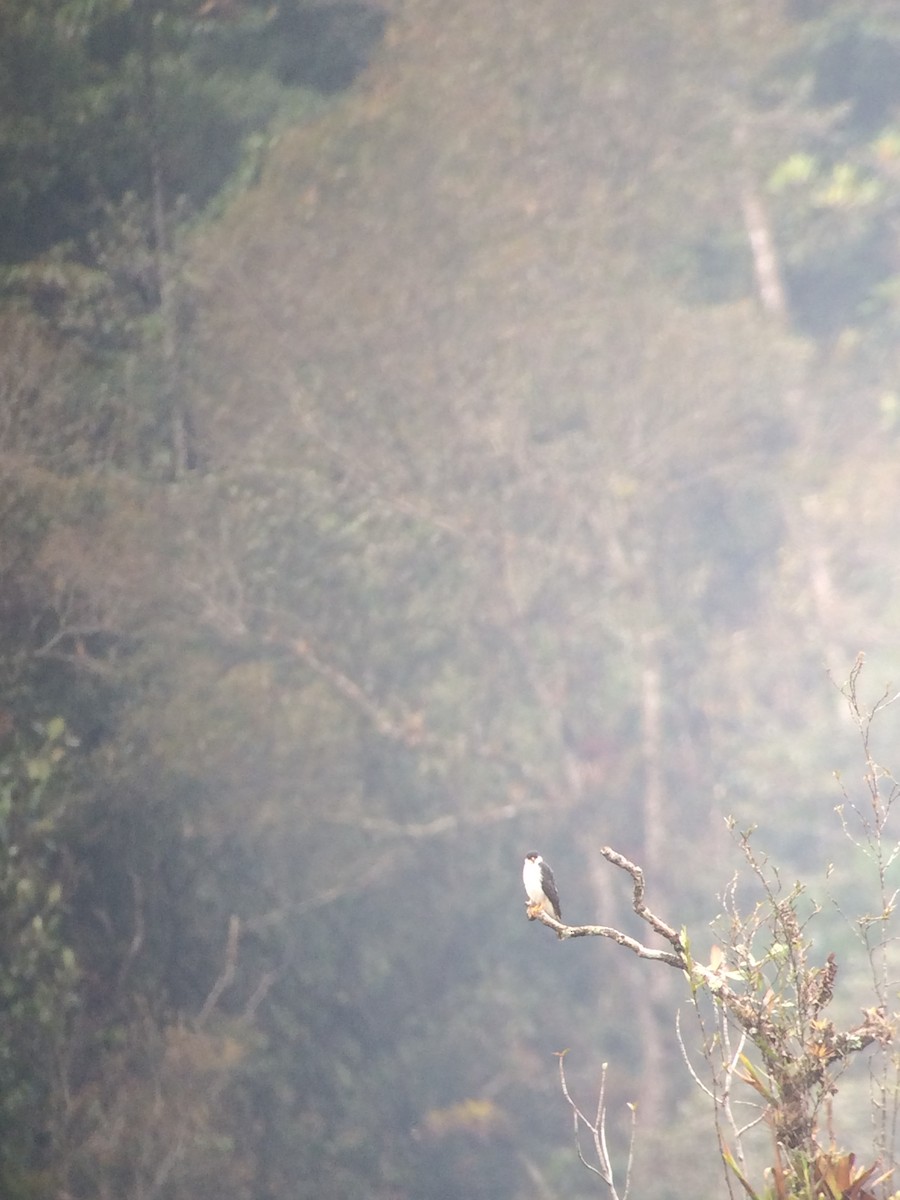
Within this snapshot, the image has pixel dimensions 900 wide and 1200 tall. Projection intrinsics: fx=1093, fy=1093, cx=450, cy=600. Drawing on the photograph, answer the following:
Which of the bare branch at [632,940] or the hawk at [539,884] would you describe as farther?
the hawk at [539,884]

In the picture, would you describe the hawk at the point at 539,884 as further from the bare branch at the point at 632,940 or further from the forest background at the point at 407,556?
the forest background at the point at 407,556

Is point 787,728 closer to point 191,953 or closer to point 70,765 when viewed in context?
point 191,953

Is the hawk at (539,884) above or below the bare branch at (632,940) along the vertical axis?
below

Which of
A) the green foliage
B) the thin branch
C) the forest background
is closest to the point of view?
the green foliage

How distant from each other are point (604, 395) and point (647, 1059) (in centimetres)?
585

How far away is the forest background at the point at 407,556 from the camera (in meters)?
7.07

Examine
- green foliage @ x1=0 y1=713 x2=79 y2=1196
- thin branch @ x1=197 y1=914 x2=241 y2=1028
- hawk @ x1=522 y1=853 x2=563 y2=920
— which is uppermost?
hawk @ x1=522 y1=853 x2=563 y2=920

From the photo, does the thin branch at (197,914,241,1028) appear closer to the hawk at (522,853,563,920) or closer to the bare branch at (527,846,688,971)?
the hawk at (522,853,563,920)

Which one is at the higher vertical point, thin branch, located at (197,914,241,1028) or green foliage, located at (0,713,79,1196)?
green foliage, located at (0,713,79,1196)

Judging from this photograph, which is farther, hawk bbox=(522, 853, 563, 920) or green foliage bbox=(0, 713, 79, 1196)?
green foliage bbox=(0, 713, 79, 1196)

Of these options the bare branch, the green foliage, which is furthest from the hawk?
the green foliage

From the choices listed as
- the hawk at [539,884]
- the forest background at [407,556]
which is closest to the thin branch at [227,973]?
the forest background at [407,556]

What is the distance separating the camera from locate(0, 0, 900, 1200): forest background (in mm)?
7066

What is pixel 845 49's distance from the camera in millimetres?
11219
